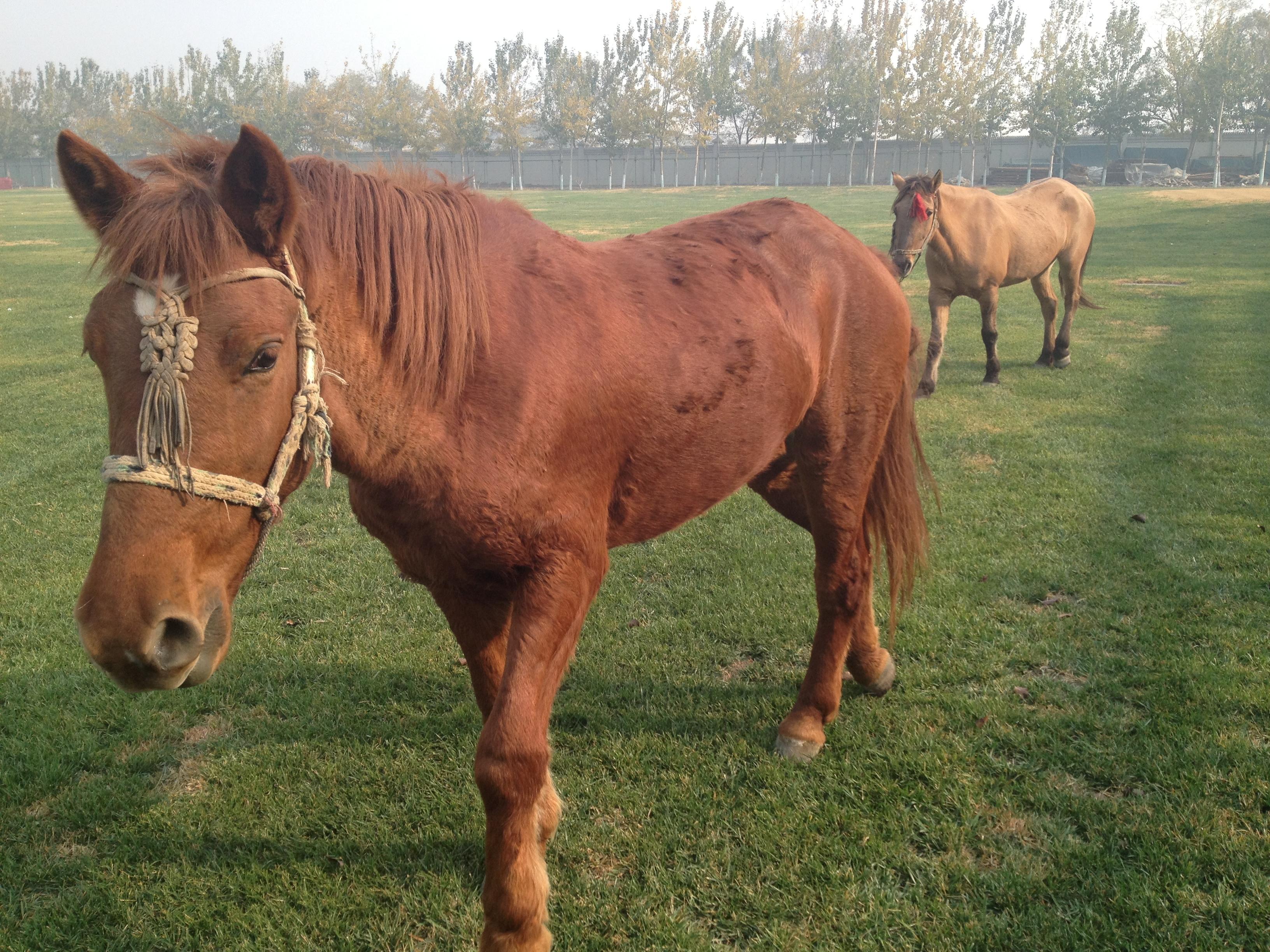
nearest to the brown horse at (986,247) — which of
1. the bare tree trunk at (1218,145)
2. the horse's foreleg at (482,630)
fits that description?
the horse's foreleg at (482,630)

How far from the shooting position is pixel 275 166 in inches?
62.6

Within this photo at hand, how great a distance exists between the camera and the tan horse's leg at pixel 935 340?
884 centimetres

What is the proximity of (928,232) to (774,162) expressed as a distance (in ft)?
193

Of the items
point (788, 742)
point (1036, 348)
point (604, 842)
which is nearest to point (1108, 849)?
point (788, 742)

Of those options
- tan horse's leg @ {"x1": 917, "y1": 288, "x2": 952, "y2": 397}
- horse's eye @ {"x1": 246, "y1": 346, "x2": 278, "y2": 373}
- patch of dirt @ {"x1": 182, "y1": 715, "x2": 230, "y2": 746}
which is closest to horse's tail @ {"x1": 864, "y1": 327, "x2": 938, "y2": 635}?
horse's eye @ {"x1": 246, "y1": 346, "x2": 278, "y2": 373}

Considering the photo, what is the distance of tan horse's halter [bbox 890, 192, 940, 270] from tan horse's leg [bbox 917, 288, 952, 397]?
58 centimetres

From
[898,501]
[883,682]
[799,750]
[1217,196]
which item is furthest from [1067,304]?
[1217,196]

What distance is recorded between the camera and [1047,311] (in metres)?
10.1

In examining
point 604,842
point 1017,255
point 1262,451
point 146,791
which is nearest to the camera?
point 604,842

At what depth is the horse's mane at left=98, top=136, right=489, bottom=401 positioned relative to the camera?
1604mm

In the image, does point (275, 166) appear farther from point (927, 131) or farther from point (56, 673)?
point (927, 131)

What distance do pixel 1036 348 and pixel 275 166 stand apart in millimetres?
10926

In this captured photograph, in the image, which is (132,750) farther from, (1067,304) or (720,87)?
(720,87)

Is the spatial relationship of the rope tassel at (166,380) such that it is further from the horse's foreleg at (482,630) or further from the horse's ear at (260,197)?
the horse's foreleg at (482,630)
